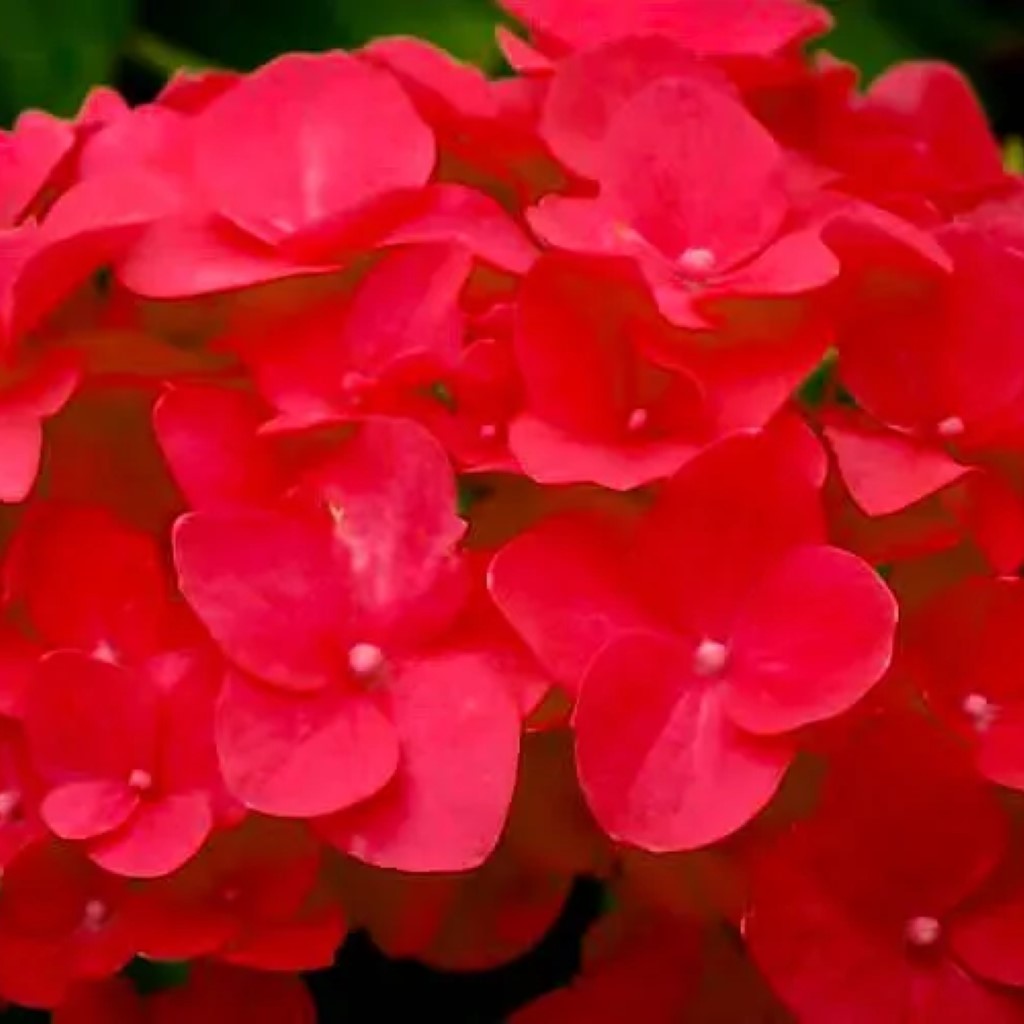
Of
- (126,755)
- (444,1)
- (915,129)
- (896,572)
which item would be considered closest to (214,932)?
(126,755)

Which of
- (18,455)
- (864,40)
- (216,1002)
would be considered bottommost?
(864,40)

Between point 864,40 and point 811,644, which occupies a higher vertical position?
point 811,644

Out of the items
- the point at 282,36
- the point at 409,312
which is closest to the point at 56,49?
the point at 282,36

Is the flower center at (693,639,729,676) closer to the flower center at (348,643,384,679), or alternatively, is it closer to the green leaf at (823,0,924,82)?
the flower center at (348,643,384,679)

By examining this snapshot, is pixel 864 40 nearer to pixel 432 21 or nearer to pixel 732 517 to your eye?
pixel 432 21

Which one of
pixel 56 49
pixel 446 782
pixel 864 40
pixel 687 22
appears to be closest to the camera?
pixel 446 782

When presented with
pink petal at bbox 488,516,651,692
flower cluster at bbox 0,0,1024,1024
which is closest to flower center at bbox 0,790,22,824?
flower cluster at bbox 0,0,1024,1024

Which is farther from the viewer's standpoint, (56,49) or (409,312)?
(56,49)

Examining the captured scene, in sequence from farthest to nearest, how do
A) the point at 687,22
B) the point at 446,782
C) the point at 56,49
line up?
the point at 56,49, the point at 687,22, the point at 446,782

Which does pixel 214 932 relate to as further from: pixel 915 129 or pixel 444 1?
pixel 444 1
